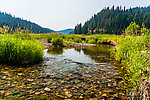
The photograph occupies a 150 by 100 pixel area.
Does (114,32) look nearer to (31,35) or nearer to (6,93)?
(31,35)

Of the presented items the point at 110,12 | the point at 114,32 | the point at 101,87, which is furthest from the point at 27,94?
the point at 110,12

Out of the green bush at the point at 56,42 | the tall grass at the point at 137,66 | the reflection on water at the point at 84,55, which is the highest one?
the green bush at the point at 56,42

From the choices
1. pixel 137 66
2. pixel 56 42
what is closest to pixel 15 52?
pixel 137 66

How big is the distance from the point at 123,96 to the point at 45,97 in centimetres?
316

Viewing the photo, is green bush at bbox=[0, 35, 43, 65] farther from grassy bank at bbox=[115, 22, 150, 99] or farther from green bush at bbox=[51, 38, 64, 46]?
green bush at bbox=[51, 38, 64, 46]

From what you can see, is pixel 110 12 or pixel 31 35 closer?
pixel 31 35

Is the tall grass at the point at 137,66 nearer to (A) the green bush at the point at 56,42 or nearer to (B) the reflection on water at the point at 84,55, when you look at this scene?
(B) the reflection on water at the point at 84,55

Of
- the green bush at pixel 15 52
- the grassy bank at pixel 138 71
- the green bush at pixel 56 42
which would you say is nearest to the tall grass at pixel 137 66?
the grassy bank at pixel 138 71

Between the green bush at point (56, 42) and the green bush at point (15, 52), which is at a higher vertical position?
the green bush at point (56, 42)

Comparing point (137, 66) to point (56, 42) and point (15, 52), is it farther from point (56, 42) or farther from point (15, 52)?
point (56, 42)

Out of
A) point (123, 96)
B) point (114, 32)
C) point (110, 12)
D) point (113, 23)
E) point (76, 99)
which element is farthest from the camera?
point (110, 12)

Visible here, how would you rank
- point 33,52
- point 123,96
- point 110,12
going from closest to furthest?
point 123,96, point 33,52, point 110,12

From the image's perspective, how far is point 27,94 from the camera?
418cm

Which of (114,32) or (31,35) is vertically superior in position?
(114,32)
